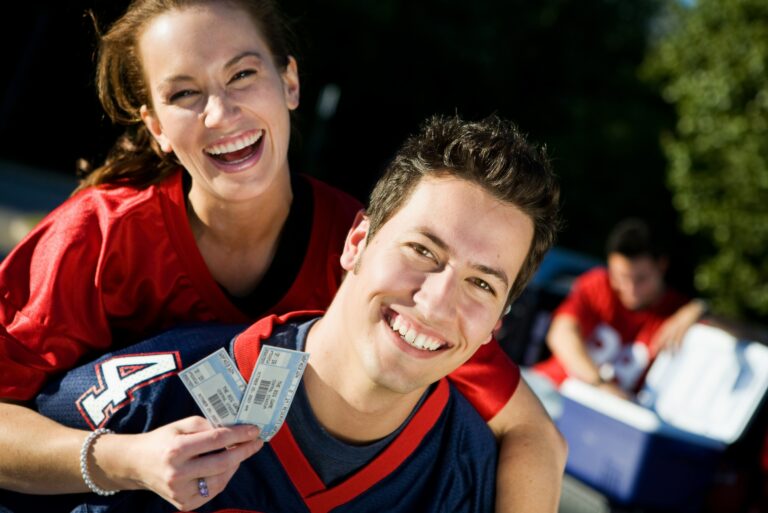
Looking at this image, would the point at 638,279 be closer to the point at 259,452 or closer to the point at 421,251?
the point at 421,251

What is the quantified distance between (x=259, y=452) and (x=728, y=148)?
26.6 feet

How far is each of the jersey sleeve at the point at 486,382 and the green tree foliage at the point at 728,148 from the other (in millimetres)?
7045

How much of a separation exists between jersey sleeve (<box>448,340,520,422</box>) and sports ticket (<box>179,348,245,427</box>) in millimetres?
708

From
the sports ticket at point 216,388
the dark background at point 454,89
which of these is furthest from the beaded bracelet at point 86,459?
the dark background at point 454,89

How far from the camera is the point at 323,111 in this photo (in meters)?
13.8

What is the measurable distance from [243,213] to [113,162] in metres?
0.44

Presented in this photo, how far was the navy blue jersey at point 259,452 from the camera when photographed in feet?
6.15

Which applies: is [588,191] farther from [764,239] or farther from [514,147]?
[514,147]

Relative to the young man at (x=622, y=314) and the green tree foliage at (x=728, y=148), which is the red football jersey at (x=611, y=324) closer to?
the young man at (x=622, y=314)

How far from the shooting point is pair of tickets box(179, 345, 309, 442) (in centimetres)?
167

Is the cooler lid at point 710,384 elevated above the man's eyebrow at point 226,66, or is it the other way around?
the man's eyebrow at point 226,66

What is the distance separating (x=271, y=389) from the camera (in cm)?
172

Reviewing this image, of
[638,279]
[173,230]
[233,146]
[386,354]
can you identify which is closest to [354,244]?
[386,354]

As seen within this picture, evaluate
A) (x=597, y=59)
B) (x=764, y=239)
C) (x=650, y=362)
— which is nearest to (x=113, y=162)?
(x=650, y=362)
